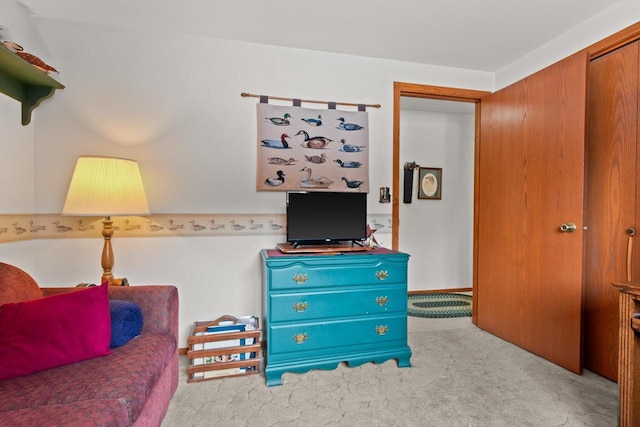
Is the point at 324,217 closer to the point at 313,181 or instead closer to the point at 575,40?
the point at 313,181

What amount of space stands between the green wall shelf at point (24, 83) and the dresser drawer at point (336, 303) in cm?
189

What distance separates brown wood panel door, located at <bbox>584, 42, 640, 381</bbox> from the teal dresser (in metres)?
1.25

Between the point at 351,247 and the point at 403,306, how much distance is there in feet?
1.79

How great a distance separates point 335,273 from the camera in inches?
82.1

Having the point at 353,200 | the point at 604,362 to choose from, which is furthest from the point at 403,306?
the point at 604,362

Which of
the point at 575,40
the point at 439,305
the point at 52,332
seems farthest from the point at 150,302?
the point at 575,40

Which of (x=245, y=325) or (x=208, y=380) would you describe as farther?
(x=245, y=325)

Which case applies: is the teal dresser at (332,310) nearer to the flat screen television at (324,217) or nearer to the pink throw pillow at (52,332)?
the flat screen television at (324,217)

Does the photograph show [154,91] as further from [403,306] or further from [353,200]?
[403,306]

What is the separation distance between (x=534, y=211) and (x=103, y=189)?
2.92m

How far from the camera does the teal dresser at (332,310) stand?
1990mm

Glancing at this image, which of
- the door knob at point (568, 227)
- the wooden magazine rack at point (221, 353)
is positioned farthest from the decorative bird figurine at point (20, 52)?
the door knob at point (568, 227)

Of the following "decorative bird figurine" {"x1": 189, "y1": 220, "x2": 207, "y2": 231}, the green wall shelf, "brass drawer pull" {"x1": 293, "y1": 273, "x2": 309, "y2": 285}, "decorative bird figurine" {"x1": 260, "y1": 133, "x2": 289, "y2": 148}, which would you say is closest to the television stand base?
"brass drawer pull" {"x1": 293, "y1": 273, "x2": 309, "y2": 285}

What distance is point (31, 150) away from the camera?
2.10 m
